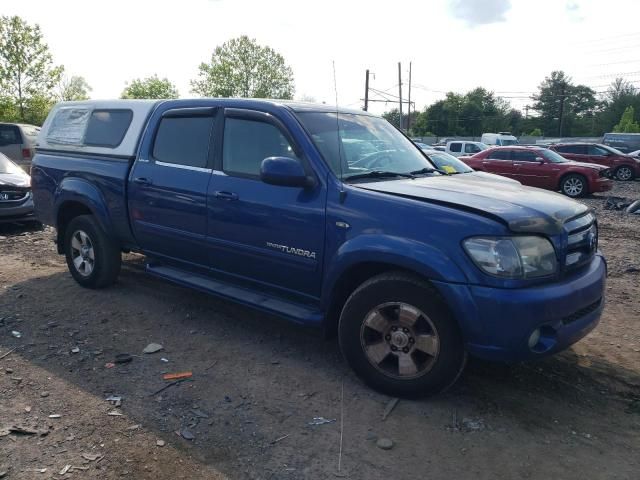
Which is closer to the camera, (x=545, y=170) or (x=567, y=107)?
(x=545, y=170)

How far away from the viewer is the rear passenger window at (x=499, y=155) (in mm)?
17312

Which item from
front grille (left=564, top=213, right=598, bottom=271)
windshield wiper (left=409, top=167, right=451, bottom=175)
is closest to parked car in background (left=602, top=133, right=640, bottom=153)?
windshield wiper (left=409, top=167, right=451, bottom=175)

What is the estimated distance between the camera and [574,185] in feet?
52.5

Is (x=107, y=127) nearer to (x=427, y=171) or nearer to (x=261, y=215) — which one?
(x=261, y=215)

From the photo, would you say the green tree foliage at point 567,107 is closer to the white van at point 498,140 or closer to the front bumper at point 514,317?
the white van at point 498,140

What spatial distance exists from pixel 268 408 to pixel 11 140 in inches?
544

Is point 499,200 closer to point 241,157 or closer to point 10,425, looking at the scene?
point 241,157

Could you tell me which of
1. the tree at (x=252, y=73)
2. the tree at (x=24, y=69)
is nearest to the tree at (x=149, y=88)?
the tree at (x=252, y=73)

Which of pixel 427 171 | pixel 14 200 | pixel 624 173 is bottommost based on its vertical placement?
pixel 624 173

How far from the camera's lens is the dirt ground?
110 inches

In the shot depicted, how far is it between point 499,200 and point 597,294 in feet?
2.92

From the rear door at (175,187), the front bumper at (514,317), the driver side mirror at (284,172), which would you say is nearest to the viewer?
the front bumper at (514,317)

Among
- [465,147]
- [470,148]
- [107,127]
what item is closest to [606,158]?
[470,148]

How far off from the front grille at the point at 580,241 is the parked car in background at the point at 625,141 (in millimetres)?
31367
